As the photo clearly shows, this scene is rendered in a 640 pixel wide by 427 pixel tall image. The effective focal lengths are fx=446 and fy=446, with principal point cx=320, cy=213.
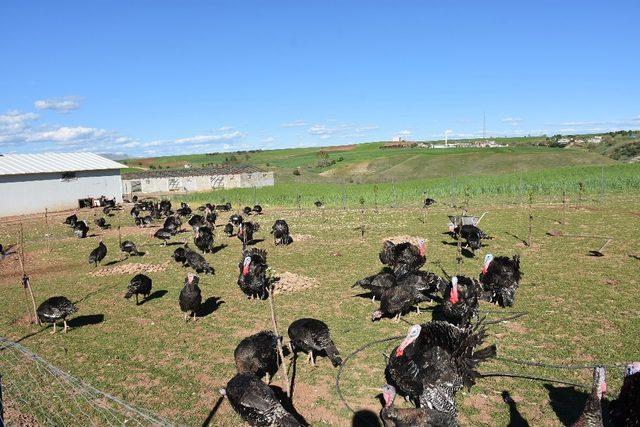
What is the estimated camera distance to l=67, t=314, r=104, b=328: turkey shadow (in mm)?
12977

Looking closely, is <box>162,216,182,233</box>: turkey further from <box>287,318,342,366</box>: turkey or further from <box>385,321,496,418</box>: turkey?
<box>385,321,496,418</box>: turkey

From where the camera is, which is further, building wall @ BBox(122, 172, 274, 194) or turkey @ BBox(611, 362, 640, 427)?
building wall @ BBox(122, 172, 274, 194)

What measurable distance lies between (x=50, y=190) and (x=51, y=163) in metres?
4.15

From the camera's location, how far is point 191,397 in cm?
868

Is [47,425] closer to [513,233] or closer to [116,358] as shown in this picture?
[116,358]

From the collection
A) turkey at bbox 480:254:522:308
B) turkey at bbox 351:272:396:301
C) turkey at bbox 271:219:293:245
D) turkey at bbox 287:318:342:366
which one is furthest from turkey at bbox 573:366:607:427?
turkey at bbox 271:219:293:245

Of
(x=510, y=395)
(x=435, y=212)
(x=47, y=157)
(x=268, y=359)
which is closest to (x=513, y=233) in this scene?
(x=435, y=212)

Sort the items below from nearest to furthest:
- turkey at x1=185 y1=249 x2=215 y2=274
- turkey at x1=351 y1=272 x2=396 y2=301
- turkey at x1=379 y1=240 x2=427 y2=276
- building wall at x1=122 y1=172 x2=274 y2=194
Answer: turkey at x1=351 y1=272 x2=396 y2=301
turkey at x1=379 y1=240 x2=427 y2=276
turkey at x1=185 y1=249 x2=215 y2=274
building wall at x1=122 y1=172 x2=274 y2=194

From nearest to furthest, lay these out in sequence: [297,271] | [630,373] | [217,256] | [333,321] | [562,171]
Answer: [630,373] < [333,321] < [297,271] < [217,256] < [562,171]

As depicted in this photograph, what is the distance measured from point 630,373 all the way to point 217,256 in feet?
58.7

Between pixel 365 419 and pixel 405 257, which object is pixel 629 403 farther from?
pixel 405 257

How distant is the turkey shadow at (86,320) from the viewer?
12977mm

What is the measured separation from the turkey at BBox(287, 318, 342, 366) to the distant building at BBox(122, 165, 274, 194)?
54.9m

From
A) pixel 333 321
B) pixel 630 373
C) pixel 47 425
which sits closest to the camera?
pixel 630 373
